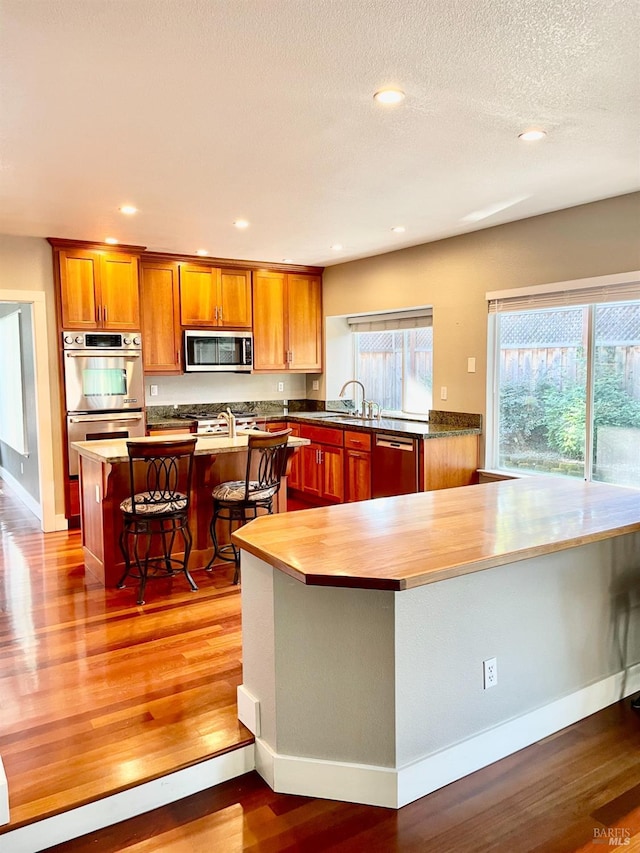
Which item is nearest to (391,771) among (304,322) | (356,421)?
(356,421)

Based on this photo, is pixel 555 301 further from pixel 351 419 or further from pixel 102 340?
pixel 102 340

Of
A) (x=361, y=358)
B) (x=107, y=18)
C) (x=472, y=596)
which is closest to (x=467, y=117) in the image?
(x=107, y=18)

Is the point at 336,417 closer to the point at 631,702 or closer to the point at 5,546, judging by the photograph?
the point at 5,546

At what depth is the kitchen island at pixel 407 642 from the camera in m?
1.96

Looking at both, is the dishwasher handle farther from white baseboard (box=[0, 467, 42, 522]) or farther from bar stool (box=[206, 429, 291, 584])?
white baseboard (box=[0, 467, 42, 522])

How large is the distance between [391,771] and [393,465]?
3.23 meters

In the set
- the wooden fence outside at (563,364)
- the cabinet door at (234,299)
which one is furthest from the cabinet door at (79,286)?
the wooden fence outside at (563,364)

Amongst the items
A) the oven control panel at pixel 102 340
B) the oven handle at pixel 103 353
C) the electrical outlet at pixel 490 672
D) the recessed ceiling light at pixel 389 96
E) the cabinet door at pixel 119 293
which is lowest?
the electrical outlet at pixel 490 672

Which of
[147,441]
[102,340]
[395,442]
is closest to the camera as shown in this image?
[147,441]

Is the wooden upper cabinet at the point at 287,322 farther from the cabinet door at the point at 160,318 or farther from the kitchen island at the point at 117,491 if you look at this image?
the kitchen island at the point at 117,491

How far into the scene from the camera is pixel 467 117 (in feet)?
8.63

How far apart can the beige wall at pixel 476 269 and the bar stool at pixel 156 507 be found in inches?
98.2

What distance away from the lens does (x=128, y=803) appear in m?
1.98

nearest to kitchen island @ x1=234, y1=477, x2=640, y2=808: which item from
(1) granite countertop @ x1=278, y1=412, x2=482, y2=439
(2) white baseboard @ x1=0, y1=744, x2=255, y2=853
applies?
(2) white baseboard @ x1=0, y1=744, x2=255, y2=853
